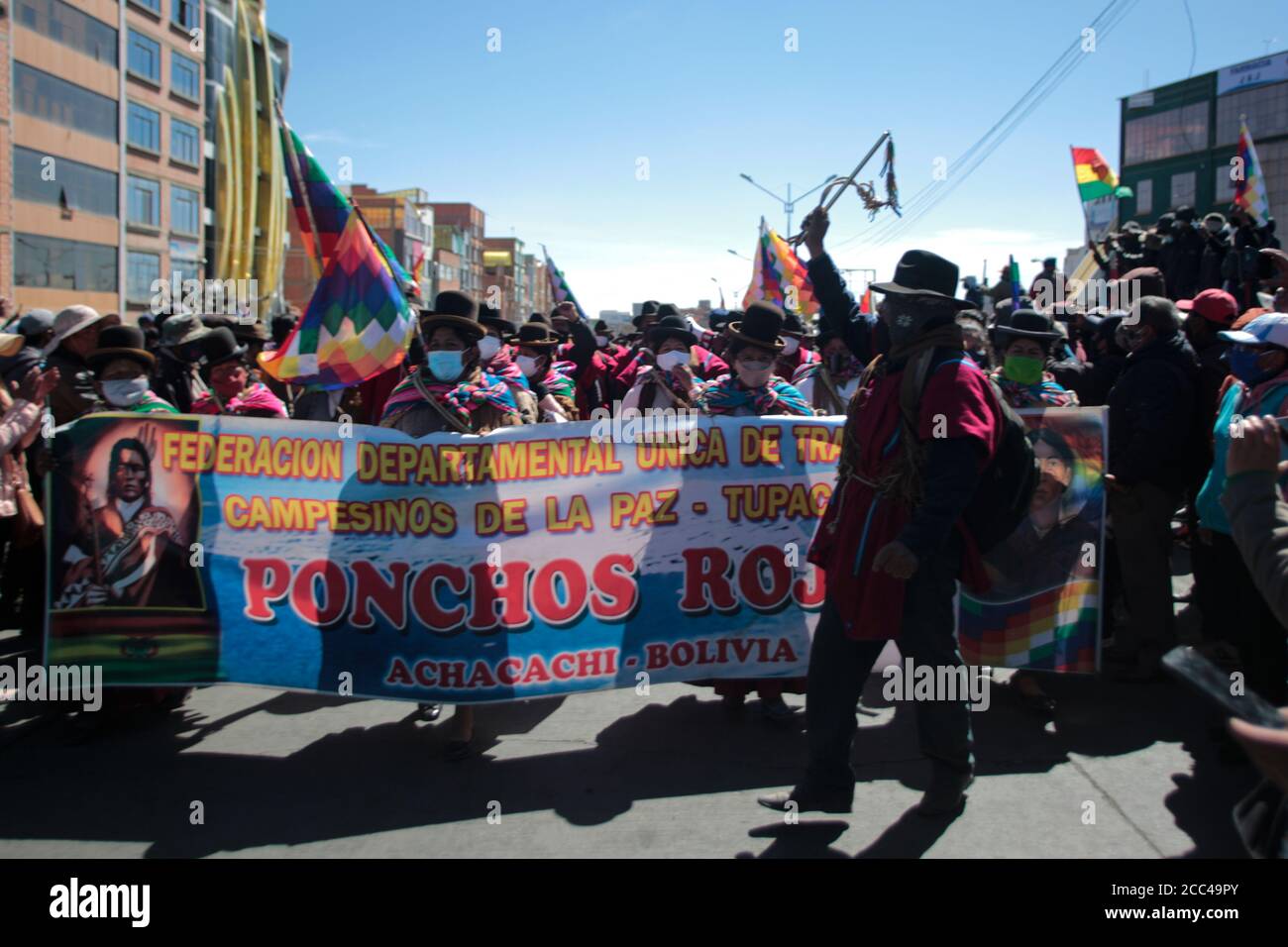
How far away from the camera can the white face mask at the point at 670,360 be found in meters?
6.39

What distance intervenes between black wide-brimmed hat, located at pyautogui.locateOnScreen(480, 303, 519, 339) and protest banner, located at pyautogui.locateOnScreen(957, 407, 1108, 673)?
4337 mm

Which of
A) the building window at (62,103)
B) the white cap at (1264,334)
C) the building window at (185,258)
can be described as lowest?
the white cap at (1264,334)

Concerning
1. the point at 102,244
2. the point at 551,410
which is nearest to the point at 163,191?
the point at 102,244

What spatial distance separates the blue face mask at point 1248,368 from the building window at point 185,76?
4888 cm

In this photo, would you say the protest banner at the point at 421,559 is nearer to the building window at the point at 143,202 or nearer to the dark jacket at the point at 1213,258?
the dark jacket at the point at 1213,258

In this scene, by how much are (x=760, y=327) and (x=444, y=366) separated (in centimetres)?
164

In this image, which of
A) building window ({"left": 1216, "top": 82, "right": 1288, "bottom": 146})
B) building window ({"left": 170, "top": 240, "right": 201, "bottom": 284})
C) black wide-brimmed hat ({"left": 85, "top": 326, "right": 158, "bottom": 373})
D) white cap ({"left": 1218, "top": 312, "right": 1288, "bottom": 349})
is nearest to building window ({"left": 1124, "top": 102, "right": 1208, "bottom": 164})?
building window ({"left": 1216, "top": 82, "right": 1288, "bottom": 146})

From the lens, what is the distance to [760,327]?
503 centimetres

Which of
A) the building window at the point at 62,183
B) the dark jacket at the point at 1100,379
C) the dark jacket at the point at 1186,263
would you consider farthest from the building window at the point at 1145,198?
the building window at the point at 62,183

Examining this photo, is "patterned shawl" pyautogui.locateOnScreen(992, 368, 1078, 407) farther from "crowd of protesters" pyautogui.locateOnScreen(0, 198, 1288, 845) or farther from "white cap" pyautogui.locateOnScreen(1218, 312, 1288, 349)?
"white cap" pyautogui.locateOnScreen(1218, 312, 1288, 349)

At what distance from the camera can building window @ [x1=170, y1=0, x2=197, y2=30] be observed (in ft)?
142

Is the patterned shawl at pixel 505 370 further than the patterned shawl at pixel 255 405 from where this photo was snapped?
Yes
